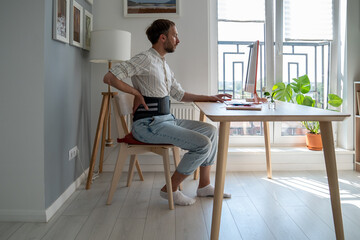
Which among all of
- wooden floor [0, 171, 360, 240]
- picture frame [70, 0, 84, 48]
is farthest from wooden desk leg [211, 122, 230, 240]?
picture frame [70, 0, 84, 48]

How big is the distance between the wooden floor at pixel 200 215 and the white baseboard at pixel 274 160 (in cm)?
40

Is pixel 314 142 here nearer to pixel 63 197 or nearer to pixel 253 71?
pixel 253 71

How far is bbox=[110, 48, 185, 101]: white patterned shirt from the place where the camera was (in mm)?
2305

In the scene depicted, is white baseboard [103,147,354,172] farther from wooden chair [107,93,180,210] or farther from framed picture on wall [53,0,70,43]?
framed picture on wall [53,0,70,43]

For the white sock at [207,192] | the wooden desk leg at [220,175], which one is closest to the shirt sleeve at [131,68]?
the wooden desk leg at [220,175]

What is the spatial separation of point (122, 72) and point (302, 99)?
6.42 feet

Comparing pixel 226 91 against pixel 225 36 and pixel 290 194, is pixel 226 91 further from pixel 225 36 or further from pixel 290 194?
pixel 290 194

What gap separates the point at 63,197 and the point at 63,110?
0.62m

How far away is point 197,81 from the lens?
3.42 metres

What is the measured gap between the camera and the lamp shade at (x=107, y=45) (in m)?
2.85

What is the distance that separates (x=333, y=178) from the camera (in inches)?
70.9

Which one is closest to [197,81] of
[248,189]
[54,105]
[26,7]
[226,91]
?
[226,91]

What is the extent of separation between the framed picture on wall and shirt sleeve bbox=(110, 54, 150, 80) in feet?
1.39

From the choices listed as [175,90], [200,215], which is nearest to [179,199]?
[200,215]
